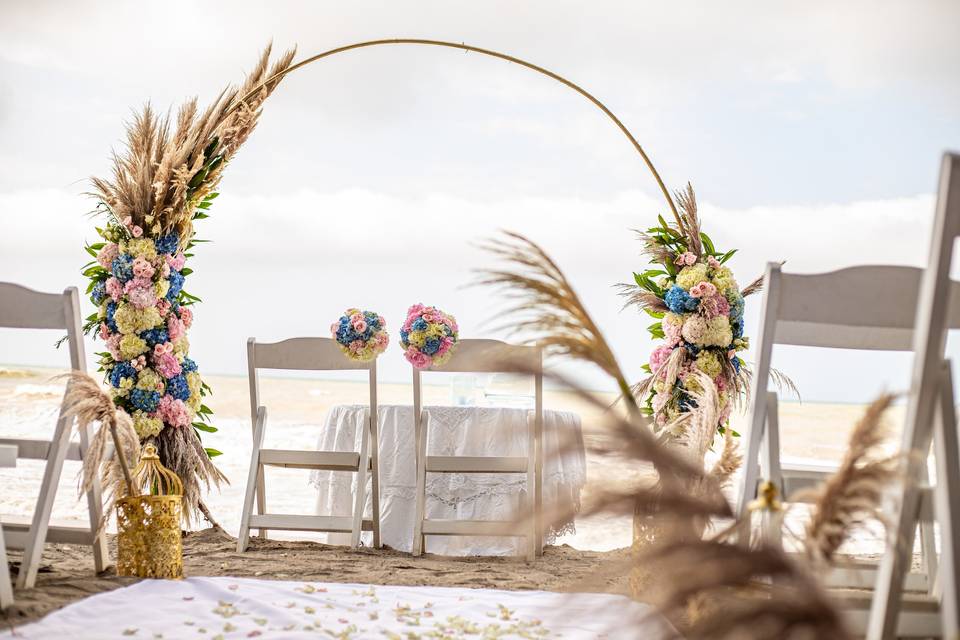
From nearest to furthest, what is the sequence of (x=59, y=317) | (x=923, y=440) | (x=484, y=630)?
(x=923, y=440)
(x=484, y=630)
(x=59, y=317)

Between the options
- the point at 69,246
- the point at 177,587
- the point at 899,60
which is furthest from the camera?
the point at 69,246

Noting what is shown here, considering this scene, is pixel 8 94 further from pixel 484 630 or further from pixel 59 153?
pixel 484 630

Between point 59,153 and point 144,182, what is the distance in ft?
42.2

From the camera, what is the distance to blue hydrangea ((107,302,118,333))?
4.59m

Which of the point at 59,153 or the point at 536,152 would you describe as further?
the point at 536,152

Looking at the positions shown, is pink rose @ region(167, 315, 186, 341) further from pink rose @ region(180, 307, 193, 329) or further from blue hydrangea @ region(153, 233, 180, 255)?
blue hydrangea @ region(153, 233, 180, 255)

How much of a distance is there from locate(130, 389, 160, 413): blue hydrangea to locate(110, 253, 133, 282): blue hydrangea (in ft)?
1.86

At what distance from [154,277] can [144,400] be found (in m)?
0.62

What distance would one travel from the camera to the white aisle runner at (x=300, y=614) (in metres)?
2.39

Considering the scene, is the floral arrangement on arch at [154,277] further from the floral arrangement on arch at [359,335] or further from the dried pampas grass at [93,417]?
the dried pampas grass at [93,417]

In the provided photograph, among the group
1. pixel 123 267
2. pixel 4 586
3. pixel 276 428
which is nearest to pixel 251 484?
pixel 123 267

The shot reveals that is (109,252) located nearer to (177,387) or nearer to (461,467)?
(177,387)

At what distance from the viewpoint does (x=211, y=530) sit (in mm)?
4820

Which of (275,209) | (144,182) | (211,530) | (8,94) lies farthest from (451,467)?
(275,209)
